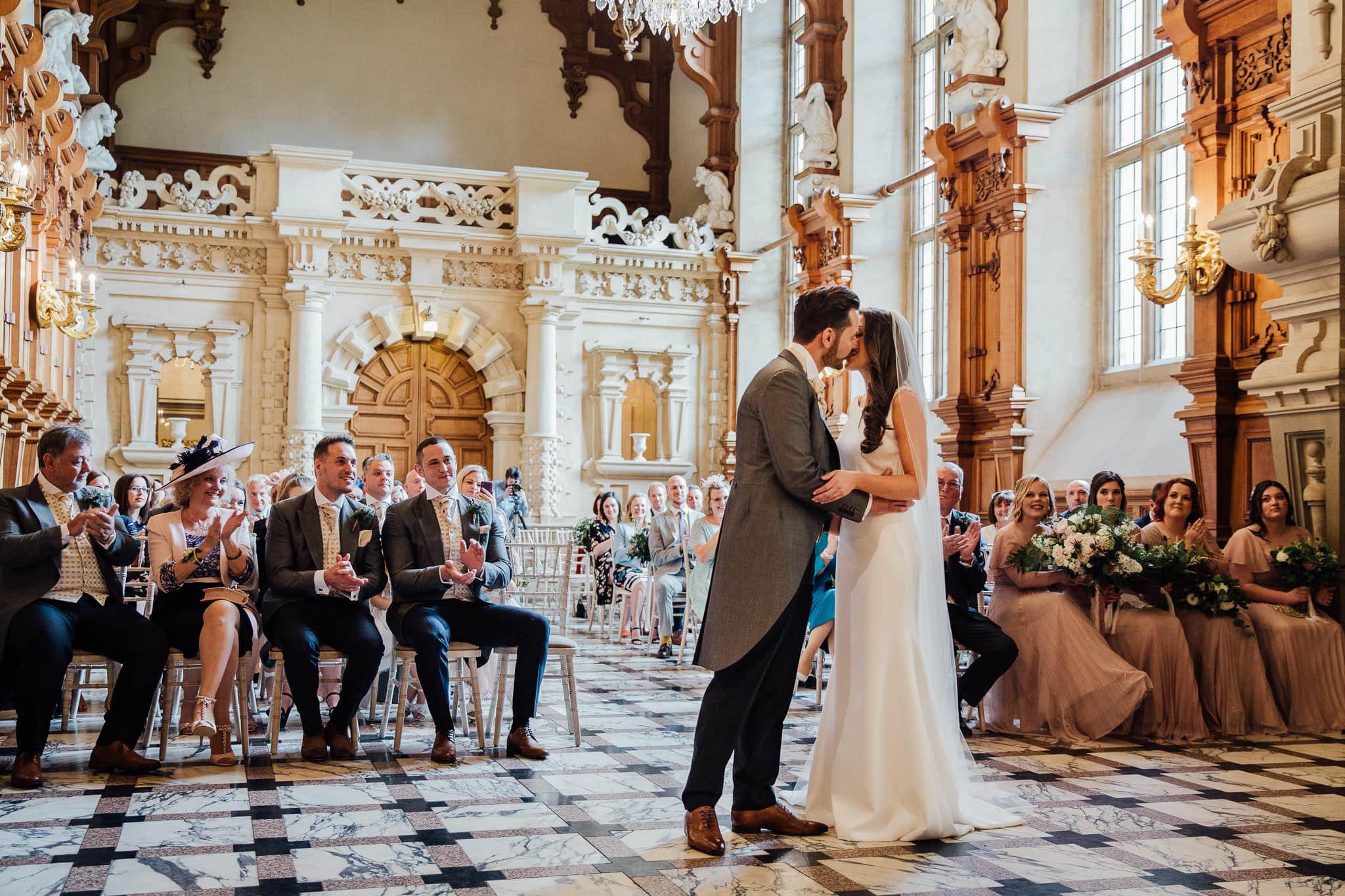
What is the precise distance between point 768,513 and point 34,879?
91.3 inches

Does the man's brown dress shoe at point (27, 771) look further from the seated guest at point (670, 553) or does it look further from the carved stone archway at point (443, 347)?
the carved stone archway at point (443, 347)

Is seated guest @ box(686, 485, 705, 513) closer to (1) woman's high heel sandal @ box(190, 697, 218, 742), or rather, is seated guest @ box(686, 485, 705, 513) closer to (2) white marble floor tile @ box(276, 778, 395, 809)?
(1) woman's high heel sandal @ box(190, 697, 218, 742)

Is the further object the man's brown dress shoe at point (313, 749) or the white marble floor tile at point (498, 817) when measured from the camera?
the man's brown dress shoe at point (313, 749)

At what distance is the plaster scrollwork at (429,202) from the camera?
14930mm

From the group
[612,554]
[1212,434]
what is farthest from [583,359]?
[1212,434]

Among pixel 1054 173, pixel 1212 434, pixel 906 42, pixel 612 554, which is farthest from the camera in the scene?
pixel 906 42

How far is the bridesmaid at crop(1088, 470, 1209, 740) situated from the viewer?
604 centimetres

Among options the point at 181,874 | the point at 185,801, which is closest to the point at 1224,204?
the point at 185,801

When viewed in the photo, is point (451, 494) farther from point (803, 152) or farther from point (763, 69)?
point (763, 69)

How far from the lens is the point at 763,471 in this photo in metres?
3.98

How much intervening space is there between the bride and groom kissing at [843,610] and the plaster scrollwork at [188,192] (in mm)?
11932

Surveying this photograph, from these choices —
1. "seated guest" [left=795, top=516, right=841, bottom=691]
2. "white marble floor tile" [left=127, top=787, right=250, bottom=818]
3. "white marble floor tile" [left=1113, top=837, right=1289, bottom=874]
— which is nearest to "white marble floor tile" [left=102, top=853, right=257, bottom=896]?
"white marble floor tile" [left=127, top=787, right=250, bottom=818]

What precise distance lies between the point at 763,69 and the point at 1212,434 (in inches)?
405

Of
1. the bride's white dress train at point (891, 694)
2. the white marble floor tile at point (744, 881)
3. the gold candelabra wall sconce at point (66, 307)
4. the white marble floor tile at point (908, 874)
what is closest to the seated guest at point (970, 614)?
the bride's white dress train at point (891, 694)
